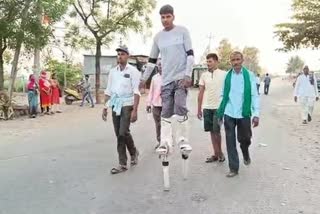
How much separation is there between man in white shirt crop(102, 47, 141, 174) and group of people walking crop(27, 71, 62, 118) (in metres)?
11.9

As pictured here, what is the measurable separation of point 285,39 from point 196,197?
25052mm

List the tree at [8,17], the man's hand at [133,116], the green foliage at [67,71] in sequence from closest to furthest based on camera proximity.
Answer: the man's hand at [133,116]
the tree at [8,17]
the green foliage at [67,71]

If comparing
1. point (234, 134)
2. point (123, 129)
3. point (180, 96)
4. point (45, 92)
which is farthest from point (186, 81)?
point (45, 92)

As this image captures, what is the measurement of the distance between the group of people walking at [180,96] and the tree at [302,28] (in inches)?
690

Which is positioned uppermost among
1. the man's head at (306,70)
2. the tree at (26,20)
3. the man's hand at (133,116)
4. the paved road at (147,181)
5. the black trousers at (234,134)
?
the tree at (26,20)

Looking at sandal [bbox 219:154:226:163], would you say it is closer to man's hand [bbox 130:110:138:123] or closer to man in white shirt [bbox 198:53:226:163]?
man in white shirt [bbox 198:53:226:163]

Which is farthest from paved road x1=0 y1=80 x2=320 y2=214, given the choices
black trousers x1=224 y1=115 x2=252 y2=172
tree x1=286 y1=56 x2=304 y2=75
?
tree x1=286 y1=56 x2=304 y2=75

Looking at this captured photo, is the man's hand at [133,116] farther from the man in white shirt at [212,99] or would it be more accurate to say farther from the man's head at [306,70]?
the man's head at [306,70]

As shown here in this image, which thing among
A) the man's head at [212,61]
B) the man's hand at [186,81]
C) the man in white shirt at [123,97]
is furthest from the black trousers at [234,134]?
the man in white shirt at [123,97]

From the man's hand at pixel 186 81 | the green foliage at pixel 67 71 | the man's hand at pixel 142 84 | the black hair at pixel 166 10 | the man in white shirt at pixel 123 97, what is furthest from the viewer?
the green foliage at pixel 67 71

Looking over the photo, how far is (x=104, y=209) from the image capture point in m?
5.56

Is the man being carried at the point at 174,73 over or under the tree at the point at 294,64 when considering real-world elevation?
under

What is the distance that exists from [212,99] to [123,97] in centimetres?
161

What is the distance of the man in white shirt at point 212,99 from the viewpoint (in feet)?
26.7
